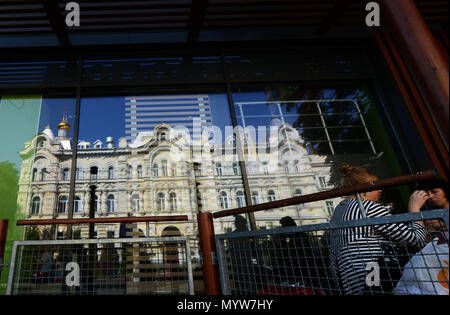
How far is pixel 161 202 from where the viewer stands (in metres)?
3.87

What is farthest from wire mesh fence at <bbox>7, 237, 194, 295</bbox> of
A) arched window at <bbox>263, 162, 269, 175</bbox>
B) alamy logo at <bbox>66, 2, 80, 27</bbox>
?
alamy logo at <bbox>66, 2, 80, 27</bbox>

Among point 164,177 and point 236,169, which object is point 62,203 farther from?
point 236,169

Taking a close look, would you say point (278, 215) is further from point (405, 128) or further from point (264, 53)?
point (264, 53)

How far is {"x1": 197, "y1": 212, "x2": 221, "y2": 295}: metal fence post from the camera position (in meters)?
2.01

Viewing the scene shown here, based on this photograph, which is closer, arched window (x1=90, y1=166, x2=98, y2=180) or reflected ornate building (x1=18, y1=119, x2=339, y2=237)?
reflected ornate building (x1=18, y1=119, x2=339, y2=237)

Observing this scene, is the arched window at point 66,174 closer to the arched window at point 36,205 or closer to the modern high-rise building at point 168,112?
the arched window at point 36,205

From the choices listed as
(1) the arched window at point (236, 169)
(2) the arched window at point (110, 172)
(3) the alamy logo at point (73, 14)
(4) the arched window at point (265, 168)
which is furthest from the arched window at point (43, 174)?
(4) the arched window at point (265, 168)

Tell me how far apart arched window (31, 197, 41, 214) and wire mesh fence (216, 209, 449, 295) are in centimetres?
274

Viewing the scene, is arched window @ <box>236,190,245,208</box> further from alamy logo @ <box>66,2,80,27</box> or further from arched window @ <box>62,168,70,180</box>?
alamy logo @ <box>66,2,80,27</box>

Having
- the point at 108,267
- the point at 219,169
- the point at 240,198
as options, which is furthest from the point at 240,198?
the point at 108,267

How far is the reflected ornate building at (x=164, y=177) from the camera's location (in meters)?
3.63

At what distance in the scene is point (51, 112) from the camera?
4051 mm

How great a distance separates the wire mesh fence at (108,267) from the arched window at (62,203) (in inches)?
56.1
